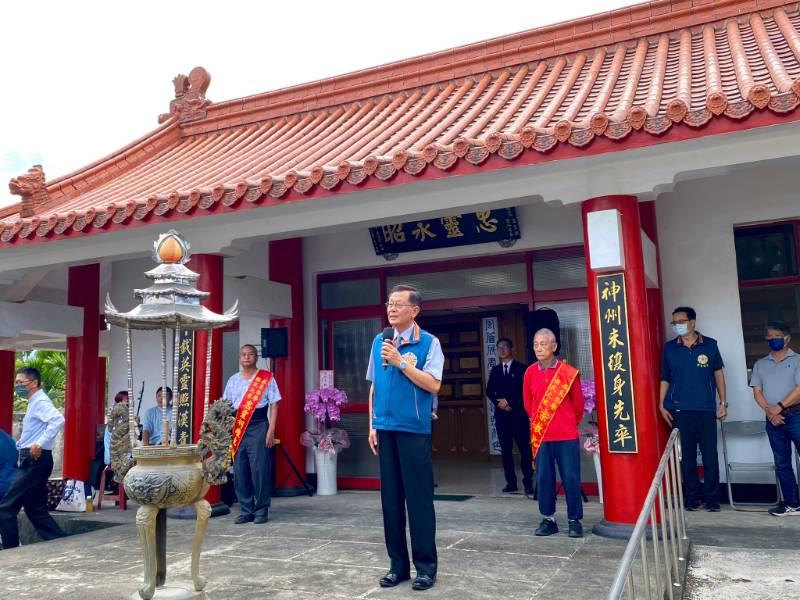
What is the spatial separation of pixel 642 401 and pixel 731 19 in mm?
4734

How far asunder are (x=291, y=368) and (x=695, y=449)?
14.4ft

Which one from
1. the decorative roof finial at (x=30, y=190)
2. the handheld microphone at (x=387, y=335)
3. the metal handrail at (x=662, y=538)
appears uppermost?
the decorative roof finial at (x=30, y=190)

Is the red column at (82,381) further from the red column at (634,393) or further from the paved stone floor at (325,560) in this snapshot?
the red column at (634,393)

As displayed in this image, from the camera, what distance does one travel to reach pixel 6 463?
242 inches

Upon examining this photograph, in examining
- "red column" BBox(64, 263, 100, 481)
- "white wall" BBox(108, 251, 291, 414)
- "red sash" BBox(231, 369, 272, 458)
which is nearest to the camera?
"red sash" BBox(231, 369, 272, 458)

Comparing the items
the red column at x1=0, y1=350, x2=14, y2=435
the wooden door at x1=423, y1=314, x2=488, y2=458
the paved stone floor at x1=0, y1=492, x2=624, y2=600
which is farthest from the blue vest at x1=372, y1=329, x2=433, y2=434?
the red column at x1=0, y1=350, x2=14, y2=435

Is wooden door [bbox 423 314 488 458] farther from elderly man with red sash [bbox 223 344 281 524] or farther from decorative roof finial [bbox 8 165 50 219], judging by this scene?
decorative roof finial [bbox 8 165 50 219]

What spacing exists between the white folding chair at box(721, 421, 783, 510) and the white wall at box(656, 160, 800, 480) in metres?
0.17

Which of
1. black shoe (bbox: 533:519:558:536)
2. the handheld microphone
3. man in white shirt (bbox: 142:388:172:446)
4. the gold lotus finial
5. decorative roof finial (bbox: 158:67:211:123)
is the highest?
decorative roof finial (bbox: 158:67:211:123)

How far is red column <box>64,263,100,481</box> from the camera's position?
8.32 m

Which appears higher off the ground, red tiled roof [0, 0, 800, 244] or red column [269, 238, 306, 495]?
red tiled roof [0, 0, 800, 244]

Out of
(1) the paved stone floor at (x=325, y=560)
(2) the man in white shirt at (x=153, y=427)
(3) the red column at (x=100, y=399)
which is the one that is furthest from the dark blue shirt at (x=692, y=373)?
(3) the red column at (x=100, y=399)

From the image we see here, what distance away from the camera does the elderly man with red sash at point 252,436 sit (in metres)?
5.93

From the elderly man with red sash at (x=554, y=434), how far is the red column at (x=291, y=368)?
348cm
